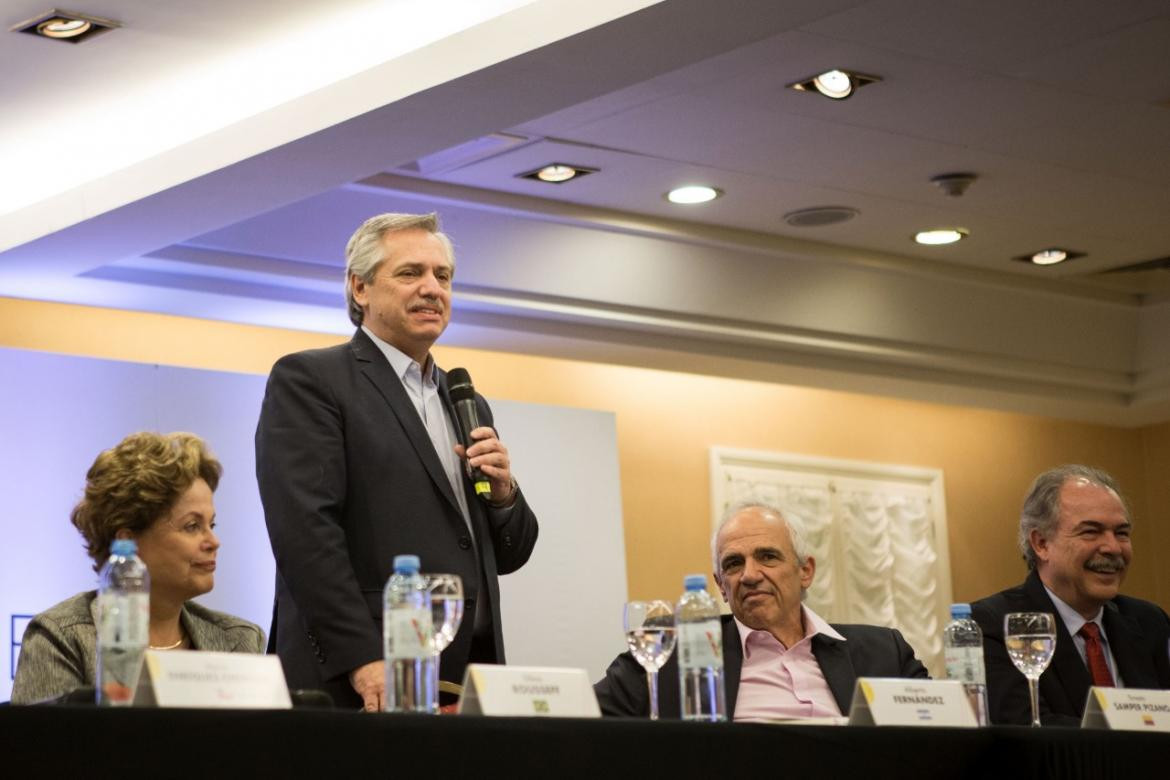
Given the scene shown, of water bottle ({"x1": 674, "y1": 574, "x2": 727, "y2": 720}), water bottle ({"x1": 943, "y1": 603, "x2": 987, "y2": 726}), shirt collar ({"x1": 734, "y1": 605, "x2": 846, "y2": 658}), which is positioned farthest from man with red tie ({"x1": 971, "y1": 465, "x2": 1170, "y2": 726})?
water bottle ({"x1": 674, "y1": 574, "x2": 727, "y2": 720})

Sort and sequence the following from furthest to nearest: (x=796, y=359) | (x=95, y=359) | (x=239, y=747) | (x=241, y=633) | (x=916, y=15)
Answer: (x=796, y=359) < (x=95, y=359) < (x=916, y=15) < (x=241, y=633) < (x=239, y=747)

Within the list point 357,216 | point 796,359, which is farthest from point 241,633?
point 796,359

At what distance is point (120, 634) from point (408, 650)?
0.33m

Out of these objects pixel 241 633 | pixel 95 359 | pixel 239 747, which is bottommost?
pixel 239 747

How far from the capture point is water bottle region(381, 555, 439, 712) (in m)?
2.11

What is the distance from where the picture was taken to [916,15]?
4.90 meters

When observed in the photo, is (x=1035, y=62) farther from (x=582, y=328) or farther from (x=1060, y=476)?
(x=582, y=328)

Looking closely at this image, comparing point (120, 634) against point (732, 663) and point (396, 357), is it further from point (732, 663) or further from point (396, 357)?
point (732, 663)

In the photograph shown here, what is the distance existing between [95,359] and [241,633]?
2.67m

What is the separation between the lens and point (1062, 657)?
376 cm

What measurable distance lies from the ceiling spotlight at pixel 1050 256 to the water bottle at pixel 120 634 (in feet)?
19.3

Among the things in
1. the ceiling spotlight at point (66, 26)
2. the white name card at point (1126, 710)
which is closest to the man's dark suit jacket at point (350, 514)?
the white name card at point (1126, 710)

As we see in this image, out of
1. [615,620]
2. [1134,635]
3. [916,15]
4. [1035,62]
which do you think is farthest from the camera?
[615,620]

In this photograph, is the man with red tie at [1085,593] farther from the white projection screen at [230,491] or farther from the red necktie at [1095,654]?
the white projection screen at [230,491]
